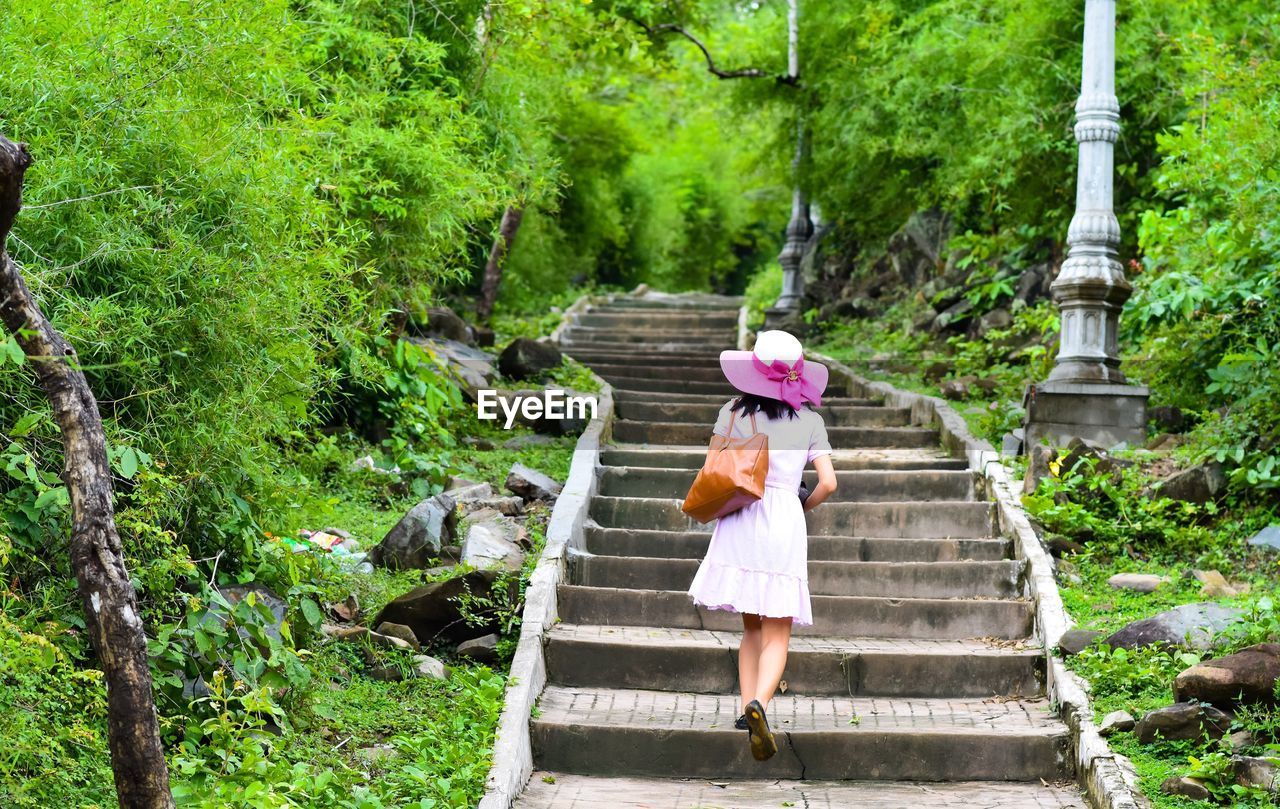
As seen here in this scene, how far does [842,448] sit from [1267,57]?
4.57 m

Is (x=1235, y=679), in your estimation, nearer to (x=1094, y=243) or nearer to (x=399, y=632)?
(x=399, y=632)

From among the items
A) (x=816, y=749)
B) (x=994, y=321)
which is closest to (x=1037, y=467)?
(x=816, y=749)

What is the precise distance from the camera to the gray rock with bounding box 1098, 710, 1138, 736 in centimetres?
532

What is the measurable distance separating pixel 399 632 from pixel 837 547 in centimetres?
268

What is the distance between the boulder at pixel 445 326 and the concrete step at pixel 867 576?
7.10 m

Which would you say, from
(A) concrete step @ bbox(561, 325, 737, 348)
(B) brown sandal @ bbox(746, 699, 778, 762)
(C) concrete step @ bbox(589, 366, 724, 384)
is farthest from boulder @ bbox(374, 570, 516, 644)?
(A) concrete step @ bbox(561, 325, 737, 348)

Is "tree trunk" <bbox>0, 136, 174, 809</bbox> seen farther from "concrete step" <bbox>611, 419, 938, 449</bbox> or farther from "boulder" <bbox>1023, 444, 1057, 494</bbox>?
"concrete step" <bbox>611, 419, 938, 449</bbox>

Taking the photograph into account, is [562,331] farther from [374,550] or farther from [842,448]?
[374,550]

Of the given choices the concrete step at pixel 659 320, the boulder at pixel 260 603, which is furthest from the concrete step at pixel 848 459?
the concrete step at pixel 659 320

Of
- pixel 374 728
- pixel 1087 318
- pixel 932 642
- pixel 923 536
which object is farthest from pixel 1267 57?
pixel 374 728

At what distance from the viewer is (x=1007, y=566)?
7.18 m

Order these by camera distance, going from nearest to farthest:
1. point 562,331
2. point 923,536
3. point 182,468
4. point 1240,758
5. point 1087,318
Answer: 1. point 1240,758
2. point 182,468
3. point 923,536
4. point 1087,318
5. point 562,331

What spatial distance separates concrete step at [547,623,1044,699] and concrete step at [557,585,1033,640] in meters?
0.38

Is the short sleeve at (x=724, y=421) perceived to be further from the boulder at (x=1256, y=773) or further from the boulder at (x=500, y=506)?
the boulder at (x=500, y=506)
